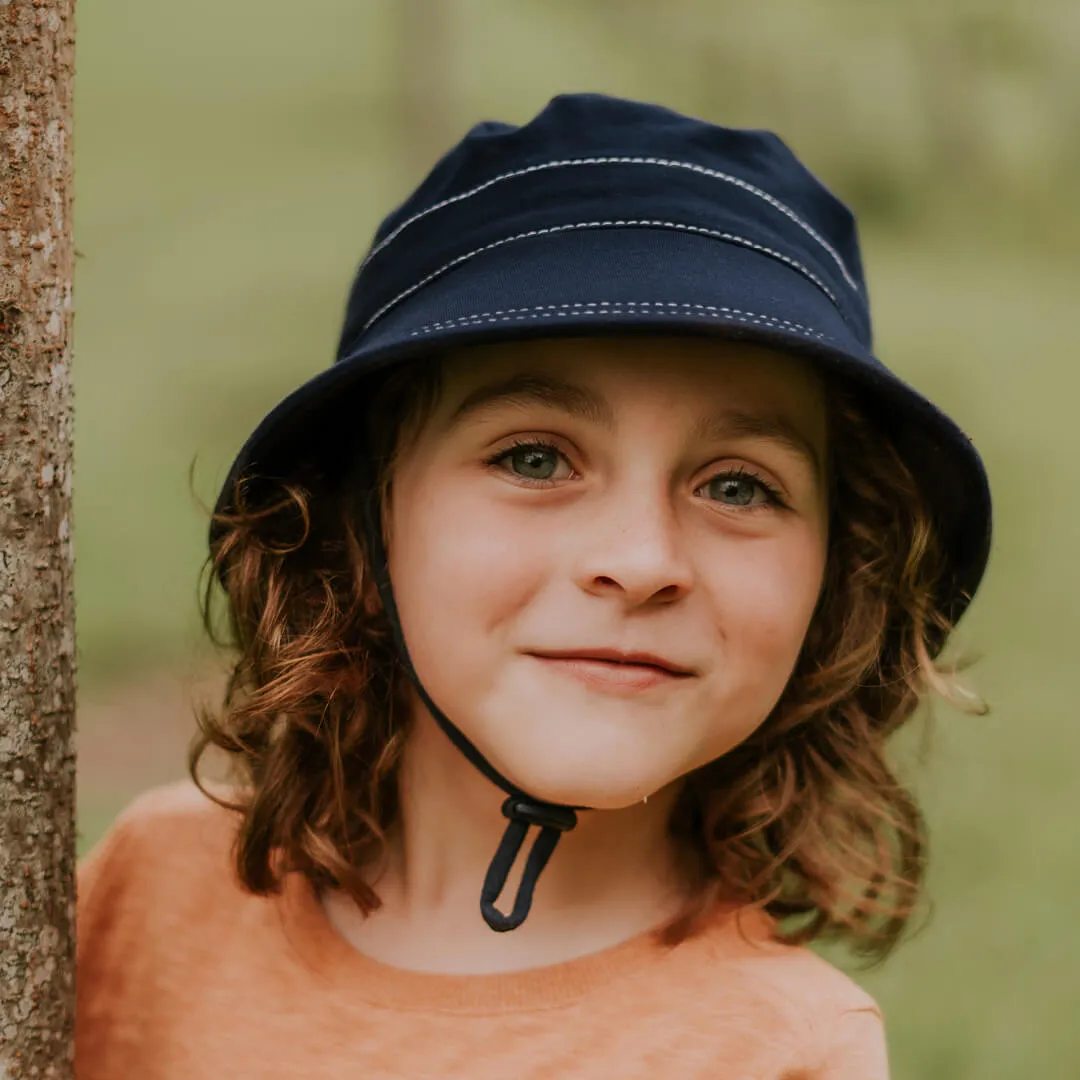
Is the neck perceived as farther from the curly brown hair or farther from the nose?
the nose

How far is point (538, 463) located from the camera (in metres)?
1.98

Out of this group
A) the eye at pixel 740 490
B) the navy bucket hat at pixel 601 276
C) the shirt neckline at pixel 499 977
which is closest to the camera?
the navy bucket hat at pixel 601 276

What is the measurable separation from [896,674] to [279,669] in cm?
89

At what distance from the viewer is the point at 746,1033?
201 centimetres

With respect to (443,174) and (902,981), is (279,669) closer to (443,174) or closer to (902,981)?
(443,174)

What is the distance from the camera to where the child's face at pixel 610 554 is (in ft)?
6.28

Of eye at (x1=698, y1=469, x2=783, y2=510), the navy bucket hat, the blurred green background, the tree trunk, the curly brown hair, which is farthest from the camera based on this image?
the blurred green background

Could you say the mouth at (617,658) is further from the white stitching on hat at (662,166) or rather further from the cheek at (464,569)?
the white stitching on hat at (662,166)

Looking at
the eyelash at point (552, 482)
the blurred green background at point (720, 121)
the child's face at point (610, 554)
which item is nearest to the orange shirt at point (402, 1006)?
the child's face at point (610, 554)

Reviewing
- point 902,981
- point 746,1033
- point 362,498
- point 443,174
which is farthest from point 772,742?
point 902,981

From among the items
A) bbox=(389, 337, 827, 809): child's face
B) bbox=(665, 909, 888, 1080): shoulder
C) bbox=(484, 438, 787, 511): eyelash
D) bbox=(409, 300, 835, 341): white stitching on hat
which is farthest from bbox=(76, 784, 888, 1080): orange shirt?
bbox=(409, 300, 835, 341): white stitching on hat

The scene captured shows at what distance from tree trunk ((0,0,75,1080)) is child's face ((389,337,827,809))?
1.50ft

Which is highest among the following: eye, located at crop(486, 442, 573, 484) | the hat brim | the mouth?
the hat brim

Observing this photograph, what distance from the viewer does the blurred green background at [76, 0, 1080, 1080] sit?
5.20 m
